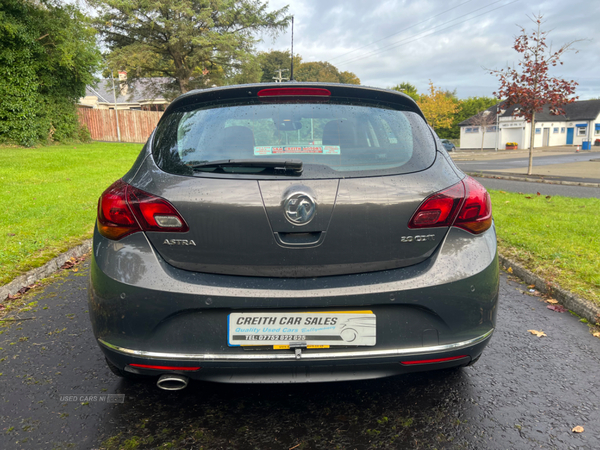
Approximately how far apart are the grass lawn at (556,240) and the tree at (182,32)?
3290 centimetres

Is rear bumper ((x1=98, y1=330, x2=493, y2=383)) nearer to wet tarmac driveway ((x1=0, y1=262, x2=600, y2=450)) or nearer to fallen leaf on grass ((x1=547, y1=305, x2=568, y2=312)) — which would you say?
wet tarmac driveway ((x1=0, y1=262, x2=600, y2=450))

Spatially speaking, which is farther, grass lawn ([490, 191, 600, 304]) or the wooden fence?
the wooden fence

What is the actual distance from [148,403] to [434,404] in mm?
1530

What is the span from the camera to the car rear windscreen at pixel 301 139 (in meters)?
2.22

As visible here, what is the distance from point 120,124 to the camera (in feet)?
125

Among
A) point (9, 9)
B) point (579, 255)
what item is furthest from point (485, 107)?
point (579, 255)

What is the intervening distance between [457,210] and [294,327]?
0.92 metres

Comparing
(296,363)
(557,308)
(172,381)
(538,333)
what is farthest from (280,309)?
(557,308)

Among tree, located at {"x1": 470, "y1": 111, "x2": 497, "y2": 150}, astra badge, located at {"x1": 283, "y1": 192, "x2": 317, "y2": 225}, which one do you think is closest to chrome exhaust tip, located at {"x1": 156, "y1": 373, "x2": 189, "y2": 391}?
astra badge, located at {"x1": 283, "y1": 192, "x2": 317, "y2": 225}

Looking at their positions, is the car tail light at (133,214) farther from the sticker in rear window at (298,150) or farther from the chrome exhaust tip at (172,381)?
the chrome exhaust tip at (172,381)

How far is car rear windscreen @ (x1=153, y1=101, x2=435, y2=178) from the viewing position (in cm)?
222

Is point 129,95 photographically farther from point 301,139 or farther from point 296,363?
point 296,363

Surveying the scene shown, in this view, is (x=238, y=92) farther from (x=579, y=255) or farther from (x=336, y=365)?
(x=579, y=255)

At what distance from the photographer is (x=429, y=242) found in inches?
85.7
